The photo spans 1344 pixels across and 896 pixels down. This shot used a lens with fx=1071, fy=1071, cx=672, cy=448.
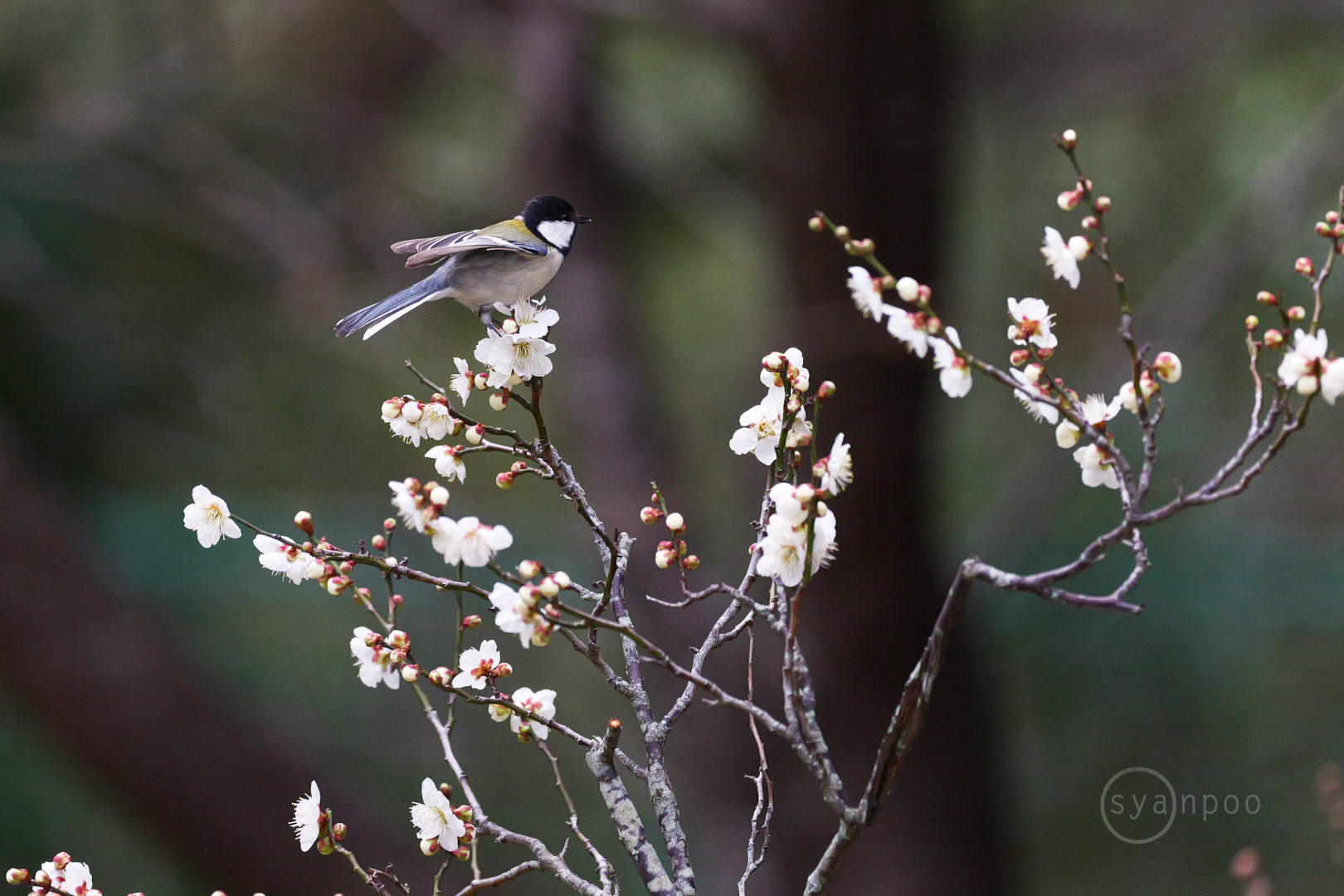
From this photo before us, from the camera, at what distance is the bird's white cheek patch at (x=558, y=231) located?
1454mm

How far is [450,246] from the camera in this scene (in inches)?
42.3

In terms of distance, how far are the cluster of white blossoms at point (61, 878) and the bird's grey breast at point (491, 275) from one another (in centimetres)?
70

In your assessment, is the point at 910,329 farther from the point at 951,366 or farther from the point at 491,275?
the point at 491,275

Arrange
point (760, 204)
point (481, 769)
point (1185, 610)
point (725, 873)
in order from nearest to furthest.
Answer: point (760, 204) → point (725, 873) → point (1185, 610) → point (481, 769)

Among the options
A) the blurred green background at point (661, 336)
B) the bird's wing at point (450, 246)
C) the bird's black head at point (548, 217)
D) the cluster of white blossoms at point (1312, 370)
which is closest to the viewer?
the cluster of white blossoms at point (1312, 370)

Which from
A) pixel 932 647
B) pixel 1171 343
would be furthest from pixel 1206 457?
pixel 932 647

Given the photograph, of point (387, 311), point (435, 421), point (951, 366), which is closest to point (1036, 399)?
point (951, 366)

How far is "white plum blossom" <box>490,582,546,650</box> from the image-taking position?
0.63 metres

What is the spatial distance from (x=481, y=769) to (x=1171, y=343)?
253cm

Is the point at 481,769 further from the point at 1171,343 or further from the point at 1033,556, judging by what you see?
the point at 1171,343

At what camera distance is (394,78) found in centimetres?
411

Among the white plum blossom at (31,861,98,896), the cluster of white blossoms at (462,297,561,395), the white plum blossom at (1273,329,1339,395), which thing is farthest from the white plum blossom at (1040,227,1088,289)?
the white plum blossom at (31,861,98,896)

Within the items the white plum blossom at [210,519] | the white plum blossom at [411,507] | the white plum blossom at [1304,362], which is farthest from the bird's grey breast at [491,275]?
the white plum blossom at [1304,362]

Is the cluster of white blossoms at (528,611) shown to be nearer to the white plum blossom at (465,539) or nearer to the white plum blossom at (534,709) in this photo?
the white plum blossom at (465,539)
